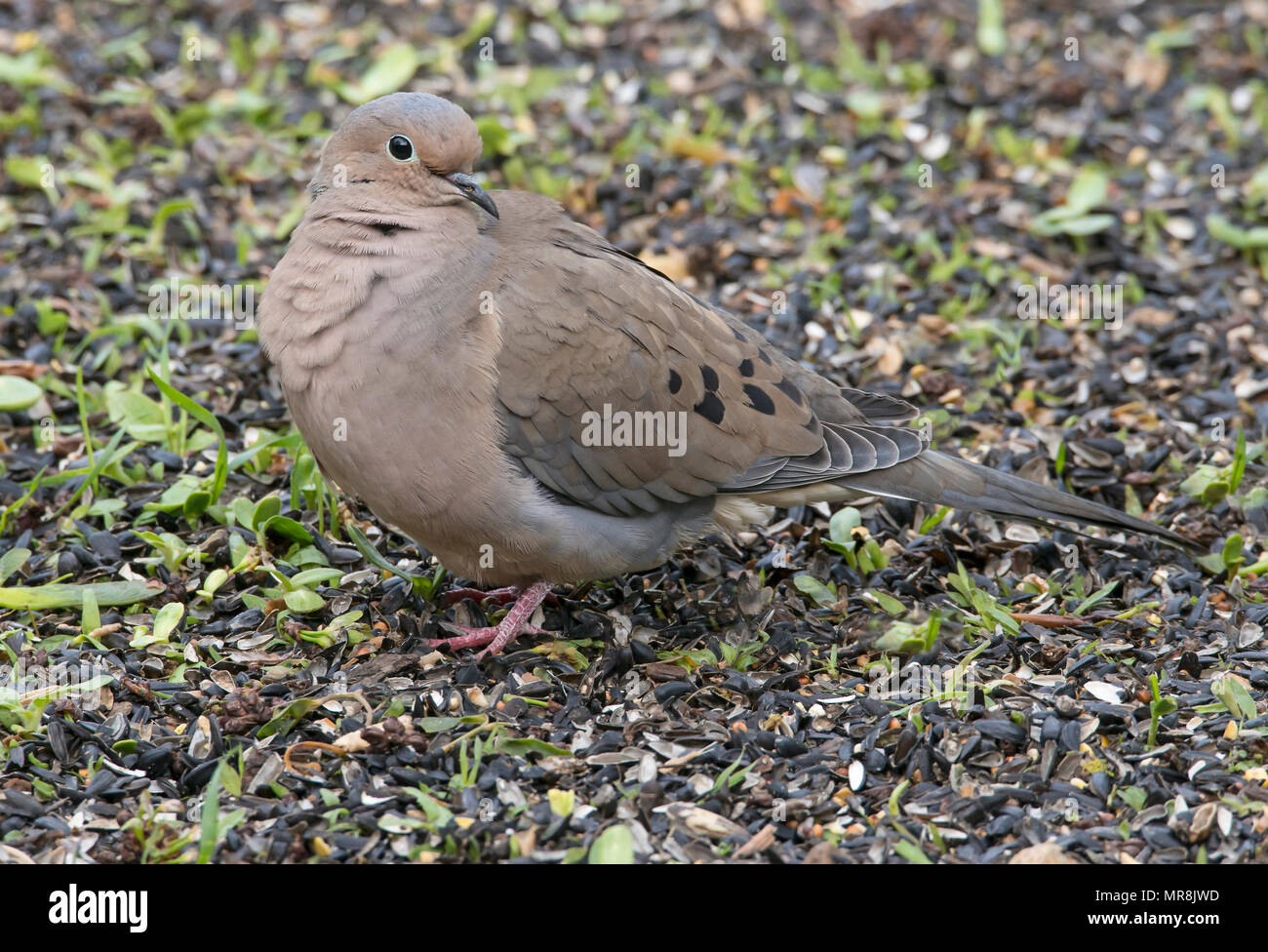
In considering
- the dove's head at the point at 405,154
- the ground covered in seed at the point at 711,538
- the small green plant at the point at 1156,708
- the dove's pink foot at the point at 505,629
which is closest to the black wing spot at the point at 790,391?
the ground covered in seed at the point at 711,538

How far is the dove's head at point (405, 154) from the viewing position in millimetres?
4629

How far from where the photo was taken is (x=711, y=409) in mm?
4871

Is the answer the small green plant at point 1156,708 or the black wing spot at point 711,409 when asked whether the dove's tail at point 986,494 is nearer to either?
the black wing spot at point 711,409

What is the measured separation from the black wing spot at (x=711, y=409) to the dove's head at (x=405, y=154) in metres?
0.94

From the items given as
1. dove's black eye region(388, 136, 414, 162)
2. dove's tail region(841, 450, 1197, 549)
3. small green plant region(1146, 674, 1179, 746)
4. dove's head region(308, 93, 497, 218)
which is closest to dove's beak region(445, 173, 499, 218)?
dove's head region(308, 93, 497, 218)

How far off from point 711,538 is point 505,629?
44.9 inches

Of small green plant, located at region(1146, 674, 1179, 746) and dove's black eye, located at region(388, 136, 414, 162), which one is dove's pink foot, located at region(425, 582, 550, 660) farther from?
small green plant, located at region(1146, 674, 1179, 746)

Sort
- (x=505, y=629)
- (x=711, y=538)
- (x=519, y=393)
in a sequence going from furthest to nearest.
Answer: (x=711, y=538) → (x=505, y=629) → (x=519, y=393)

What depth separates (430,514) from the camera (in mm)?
4543

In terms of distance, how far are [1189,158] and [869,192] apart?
1.84m

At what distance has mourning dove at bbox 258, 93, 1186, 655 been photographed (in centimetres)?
446

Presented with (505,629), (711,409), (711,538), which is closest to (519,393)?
(711,409)

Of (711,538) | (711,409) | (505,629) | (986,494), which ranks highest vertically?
(711,409)

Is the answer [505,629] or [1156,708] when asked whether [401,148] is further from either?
[1156,708]
